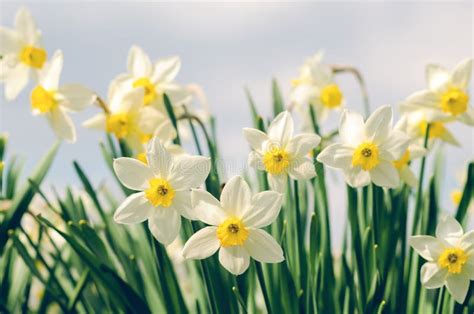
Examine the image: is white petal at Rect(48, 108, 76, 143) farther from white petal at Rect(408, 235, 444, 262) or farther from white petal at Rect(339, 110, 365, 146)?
white petal at Rect(408, 235, 444, 262)

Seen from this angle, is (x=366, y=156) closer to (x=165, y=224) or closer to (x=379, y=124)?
(x=379, y=124)

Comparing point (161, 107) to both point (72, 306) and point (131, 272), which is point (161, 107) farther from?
point (72, 306)

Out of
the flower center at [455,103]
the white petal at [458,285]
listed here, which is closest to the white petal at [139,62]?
the flower center at [455,103]

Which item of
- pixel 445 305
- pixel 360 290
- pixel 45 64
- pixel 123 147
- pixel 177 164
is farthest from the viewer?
pixel 45 64

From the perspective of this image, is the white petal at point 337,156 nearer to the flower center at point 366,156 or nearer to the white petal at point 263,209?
the flower center at point 366,156

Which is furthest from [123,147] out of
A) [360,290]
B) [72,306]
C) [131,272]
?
[360,290]
